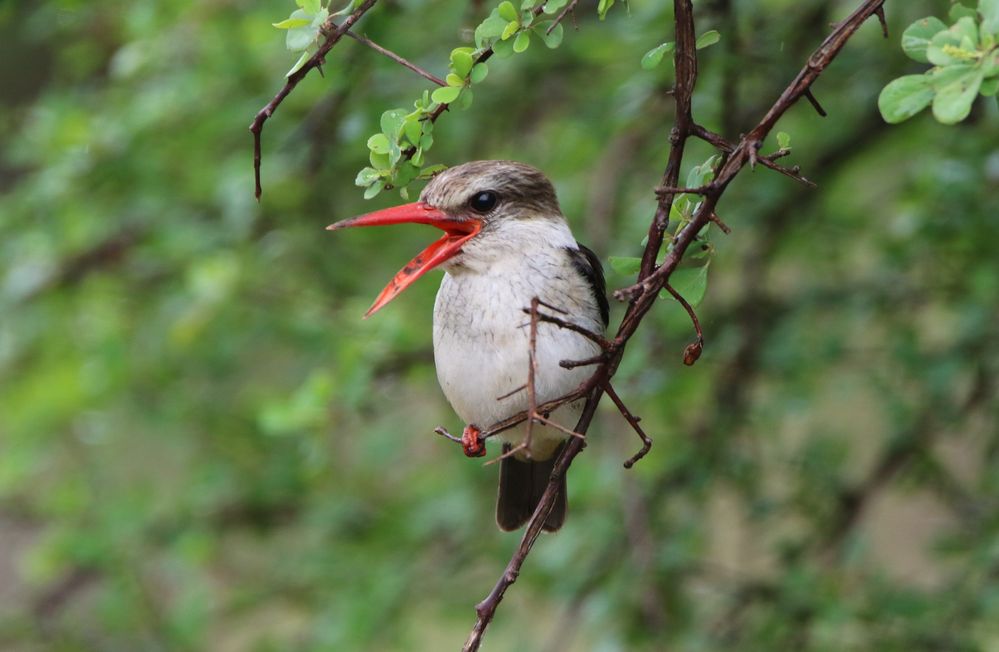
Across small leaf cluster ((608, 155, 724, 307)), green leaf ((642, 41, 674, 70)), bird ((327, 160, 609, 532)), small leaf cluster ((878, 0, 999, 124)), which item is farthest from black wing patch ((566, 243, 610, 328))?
small leaf cluster ((878, 0, 999, 124))

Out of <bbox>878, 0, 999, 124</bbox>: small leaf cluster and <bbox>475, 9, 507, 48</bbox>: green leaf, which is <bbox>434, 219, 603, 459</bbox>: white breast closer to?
<bbox>475, 9, 507, 48</bbox>: green leaf

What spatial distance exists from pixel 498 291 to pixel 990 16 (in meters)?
1.07

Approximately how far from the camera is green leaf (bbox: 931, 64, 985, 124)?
1597mm

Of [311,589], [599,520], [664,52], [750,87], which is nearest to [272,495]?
[311,589]

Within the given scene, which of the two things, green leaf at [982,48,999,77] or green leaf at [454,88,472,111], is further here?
green leaf at [454,88,472,111]

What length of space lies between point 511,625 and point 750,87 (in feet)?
7.03

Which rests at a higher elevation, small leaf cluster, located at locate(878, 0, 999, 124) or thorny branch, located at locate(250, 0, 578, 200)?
thorny branch, located at locate(250, 0, 578, 200)

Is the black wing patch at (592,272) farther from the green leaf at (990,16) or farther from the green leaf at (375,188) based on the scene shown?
the green leaf at (990,16)

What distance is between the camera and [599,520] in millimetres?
3980

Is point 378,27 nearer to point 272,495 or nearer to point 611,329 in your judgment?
point 611,329

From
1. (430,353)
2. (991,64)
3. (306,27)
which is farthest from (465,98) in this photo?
(430,353)

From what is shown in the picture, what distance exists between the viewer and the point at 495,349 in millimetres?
2439

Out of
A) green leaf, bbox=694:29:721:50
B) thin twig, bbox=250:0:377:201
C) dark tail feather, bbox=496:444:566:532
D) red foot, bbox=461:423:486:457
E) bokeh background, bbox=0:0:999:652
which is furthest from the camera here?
bokeh background, bbox=0:0:999:652

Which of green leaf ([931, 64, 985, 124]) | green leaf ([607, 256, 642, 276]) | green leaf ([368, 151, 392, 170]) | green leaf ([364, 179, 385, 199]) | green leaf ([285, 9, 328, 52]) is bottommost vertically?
green leaf ([931, 64, 985, 124])
